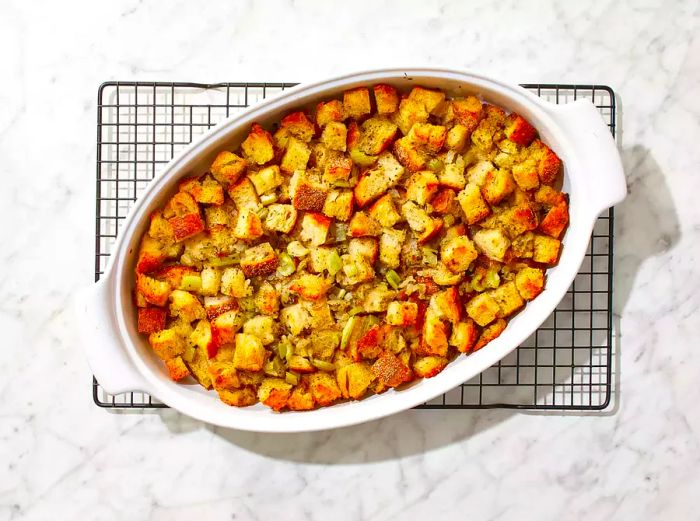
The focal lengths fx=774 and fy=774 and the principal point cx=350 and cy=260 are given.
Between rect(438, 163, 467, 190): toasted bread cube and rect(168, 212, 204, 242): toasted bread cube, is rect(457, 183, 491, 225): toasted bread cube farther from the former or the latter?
rect(168, 212, 204, 242): toasted bread cube

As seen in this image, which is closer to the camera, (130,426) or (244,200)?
(244,200)

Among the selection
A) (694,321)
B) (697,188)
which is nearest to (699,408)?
(694,321)

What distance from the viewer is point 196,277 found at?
6.05 ft

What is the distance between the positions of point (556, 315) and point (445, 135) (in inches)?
25.0

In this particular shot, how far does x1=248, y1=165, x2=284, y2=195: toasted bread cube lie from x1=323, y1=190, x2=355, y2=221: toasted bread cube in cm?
13

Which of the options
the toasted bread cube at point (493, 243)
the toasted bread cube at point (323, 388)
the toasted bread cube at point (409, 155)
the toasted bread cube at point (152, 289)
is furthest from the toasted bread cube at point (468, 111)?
the toasted bread cube at point (152, 289)

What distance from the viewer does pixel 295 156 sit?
71.7 inches

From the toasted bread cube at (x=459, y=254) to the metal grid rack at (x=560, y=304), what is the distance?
16.8 inches

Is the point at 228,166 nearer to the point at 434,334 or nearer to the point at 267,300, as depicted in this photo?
the point at 267,300

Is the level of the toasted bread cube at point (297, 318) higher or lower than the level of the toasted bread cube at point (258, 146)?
lower

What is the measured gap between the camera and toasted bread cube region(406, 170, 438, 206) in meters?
1.81

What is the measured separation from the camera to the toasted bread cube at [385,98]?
1.80 meters

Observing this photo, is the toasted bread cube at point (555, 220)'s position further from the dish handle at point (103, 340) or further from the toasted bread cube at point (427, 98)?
the dish handle at point (103, 340)

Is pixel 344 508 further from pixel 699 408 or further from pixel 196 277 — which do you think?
pixel 699 408
